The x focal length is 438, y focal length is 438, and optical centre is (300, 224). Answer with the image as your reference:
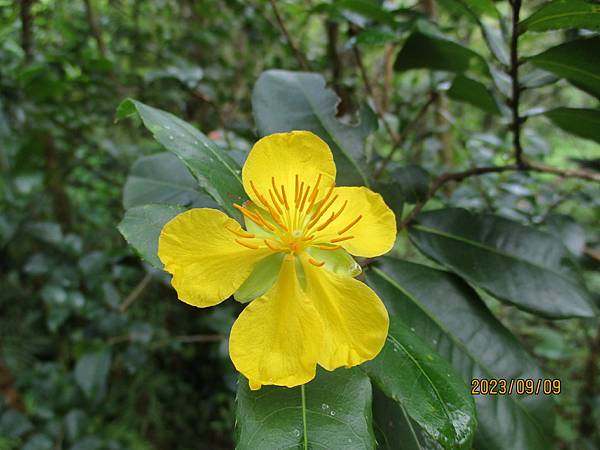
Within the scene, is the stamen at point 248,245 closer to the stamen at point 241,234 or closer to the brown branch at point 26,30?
the stamen at point 241,234

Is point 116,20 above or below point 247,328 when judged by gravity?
below

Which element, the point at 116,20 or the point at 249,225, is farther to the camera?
the point at 116,20

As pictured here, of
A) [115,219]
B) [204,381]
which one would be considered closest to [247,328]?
[115,219]

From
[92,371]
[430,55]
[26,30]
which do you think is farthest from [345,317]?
[26,30]

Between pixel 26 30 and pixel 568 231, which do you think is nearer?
pixel 568 231

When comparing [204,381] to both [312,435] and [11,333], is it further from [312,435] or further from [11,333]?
[312,435]

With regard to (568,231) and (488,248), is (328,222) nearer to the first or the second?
(488,248)
